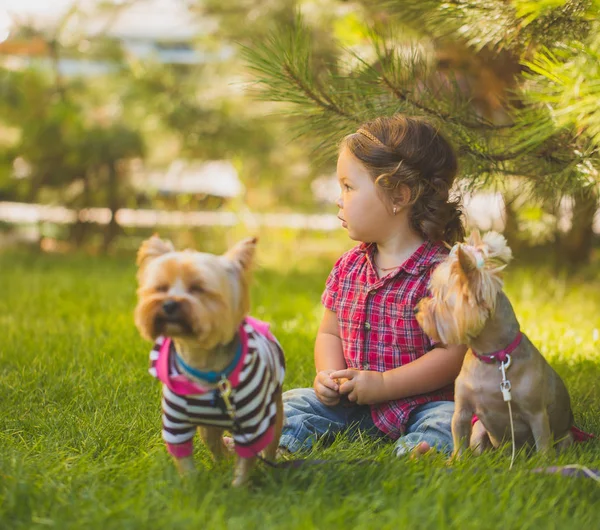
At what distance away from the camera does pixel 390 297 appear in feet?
9.02

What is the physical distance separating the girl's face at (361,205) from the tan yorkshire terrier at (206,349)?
0.77 meters

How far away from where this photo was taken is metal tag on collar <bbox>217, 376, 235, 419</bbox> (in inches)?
77.6

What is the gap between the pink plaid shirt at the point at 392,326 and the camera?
2.71m

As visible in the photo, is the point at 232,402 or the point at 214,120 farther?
the point at 214,120

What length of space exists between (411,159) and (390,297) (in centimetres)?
54

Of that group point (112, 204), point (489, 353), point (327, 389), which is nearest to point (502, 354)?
point (489, 353)

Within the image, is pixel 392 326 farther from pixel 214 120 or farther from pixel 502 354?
pixel 214 120

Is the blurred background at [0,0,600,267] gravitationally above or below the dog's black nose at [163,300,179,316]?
above

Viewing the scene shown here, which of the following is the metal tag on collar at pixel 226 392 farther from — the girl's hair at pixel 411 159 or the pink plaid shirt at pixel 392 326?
the girl's hair at pixel 411 159

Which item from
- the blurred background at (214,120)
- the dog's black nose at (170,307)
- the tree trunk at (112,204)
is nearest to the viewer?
the dog's black nose at (170,307)

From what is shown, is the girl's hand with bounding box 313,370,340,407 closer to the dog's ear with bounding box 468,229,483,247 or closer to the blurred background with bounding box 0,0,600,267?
the dog's ear with bounding box 468,229,483,247

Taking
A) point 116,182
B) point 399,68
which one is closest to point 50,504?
point 399,68

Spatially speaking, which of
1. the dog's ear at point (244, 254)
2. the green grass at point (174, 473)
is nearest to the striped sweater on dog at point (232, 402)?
the green grass at point (174, 473)

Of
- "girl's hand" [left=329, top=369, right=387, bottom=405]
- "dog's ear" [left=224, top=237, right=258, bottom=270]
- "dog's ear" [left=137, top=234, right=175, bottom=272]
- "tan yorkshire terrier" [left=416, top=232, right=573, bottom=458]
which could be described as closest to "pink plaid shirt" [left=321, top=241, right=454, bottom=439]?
"girl's hand" [left=329, top=369, right=387, bottom=405]
